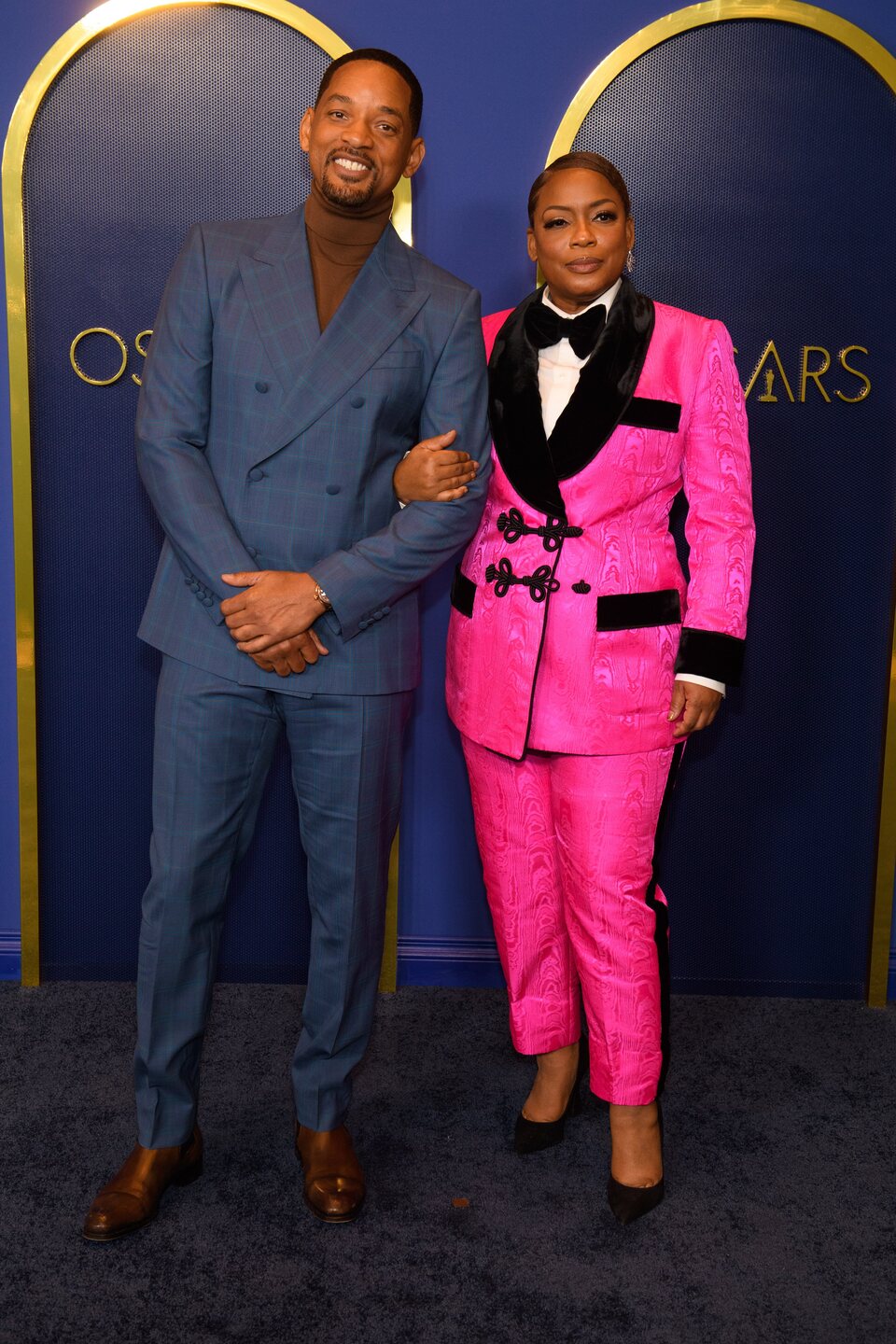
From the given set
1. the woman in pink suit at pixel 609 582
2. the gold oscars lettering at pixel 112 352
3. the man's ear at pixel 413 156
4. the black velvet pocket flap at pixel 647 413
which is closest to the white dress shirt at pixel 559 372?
the woman in pink suit at pixel 609 582

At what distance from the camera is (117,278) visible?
8.96ft

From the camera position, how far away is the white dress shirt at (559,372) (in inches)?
85.4

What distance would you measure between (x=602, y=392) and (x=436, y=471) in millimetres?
338

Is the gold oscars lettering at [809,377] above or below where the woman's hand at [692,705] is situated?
above

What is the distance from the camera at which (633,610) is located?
2.13 metres

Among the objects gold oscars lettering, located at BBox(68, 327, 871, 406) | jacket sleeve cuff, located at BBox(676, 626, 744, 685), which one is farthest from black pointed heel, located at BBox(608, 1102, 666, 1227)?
gold oscars lettering, located at BBox(68, 327, 871, 406)

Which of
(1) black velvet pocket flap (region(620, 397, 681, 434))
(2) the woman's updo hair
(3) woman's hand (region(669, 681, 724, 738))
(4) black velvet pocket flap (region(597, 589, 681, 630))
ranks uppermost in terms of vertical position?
(2) the woman's updo hair

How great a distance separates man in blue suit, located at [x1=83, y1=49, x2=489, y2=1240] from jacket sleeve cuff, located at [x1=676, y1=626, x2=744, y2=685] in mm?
422

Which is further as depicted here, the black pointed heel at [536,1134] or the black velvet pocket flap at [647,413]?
the black pointed heel at [536,1134]

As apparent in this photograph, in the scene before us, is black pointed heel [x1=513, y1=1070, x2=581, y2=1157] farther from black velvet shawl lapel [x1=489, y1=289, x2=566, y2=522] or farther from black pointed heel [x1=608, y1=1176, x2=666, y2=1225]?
black velvet shawl lapel [x1=489, y1=289, x2=566, y2=522]

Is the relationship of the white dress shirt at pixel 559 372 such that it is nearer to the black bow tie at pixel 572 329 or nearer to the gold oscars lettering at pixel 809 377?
the black bow tie at pixel 572 329

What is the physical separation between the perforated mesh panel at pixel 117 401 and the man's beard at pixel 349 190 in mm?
790

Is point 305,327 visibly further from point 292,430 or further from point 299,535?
point 299,535

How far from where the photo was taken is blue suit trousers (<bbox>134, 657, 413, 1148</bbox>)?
6.72 ft
